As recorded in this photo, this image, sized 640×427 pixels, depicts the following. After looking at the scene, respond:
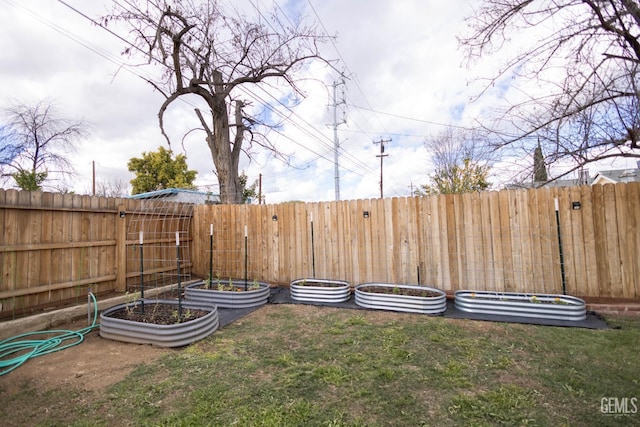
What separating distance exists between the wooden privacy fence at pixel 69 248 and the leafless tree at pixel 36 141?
29.1ft

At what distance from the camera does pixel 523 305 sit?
13.6ft

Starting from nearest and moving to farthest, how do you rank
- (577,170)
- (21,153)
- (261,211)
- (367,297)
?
(577,170) → (367,297) → (261,211) → (21,153)

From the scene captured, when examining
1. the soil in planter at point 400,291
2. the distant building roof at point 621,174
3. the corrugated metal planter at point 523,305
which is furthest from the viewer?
the distant building roof at point 621,174

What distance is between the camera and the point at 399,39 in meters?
8.05

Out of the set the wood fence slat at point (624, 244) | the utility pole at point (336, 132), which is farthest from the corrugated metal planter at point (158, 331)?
the utility pole at point (336, 132)

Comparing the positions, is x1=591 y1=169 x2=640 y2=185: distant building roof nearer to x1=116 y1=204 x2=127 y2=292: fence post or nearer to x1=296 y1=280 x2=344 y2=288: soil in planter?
→ x1=296 y1=280 x2=344 y2=288: soil in planter

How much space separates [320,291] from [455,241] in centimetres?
258

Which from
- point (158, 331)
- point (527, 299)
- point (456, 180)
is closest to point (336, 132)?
point (456, 180)

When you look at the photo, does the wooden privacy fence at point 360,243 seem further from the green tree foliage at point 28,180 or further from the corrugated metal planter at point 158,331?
the green tree foliage at point 28,180

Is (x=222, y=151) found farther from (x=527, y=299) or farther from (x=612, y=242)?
(x=612, y=242)

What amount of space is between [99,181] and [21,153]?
1337 cm

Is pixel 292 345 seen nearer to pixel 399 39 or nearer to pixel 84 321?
pixel 84 321

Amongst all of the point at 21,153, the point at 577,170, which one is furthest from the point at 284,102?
the point at 21,153

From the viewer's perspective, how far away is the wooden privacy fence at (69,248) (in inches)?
153
